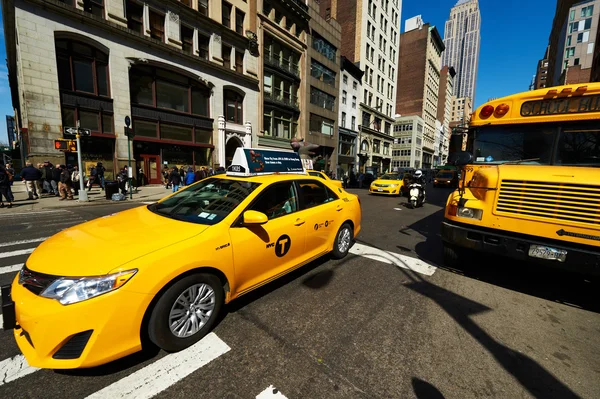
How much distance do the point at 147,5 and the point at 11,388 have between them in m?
23.0

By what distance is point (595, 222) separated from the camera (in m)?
3.22

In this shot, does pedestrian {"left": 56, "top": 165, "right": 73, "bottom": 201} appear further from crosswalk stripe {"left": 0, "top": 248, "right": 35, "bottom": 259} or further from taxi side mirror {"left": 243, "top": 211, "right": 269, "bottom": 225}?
taxi side mirror {"left": 243, "top": 211, "right": 269, "bottom": 225}

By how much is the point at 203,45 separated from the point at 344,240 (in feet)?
74.9

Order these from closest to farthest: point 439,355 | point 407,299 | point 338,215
Answer: point 439,355 < point 407,299 < point 338,215

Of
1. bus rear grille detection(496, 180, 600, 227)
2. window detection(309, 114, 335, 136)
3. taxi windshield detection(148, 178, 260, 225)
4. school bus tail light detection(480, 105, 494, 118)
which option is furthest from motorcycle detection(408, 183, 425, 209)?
window detection(309, 114, 335, 136)

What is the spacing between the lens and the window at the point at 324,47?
104 feet

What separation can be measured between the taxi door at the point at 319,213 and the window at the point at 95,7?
20.4 metres

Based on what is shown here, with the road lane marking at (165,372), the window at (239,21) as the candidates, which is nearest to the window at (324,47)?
the window at (239,21)

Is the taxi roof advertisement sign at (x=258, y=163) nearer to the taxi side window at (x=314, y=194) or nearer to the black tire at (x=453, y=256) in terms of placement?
the taxi side window at (x=314, y=194)

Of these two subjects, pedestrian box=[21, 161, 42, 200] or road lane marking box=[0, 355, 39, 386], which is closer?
road lane marking box=[0, 355, 39, 386]

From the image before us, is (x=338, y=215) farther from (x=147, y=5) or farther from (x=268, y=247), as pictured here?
(x=147, y=5)

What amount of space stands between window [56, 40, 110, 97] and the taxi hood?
1804cm

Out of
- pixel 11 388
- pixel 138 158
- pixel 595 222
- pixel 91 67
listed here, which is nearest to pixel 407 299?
pixel 595 222

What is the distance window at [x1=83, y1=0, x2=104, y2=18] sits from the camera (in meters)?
15.5
